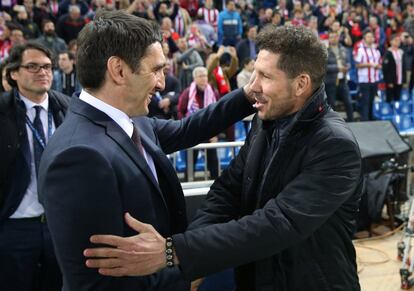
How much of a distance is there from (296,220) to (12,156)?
69.8 inches

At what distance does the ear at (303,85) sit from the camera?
6.04ft

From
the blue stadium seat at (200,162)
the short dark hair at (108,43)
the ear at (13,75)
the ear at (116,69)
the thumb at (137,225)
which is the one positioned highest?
the short dark hair at (108,43)

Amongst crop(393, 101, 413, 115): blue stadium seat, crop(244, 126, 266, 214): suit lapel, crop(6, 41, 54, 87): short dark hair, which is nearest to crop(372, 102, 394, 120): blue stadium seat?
crop(393, 101, 413, 115): blue stadium seat

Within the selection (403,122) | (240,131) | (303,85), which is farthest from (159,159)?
(403,122)

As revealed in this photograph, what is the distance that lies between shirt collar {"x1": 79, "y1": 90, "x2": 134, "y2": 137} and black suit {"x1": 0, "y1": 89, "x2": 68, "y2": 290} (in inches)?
52.5

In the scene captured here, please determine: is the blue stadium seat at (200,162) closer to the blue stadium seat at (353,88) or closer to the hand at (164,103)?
the hand at (164,103)

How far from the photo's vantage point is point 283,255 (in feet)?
A: 5.99

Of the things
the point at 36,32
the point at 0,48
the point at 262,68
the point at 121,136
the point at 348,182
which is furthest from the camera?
the point at 36,32

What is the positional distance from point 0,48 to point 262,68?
A: 24.0 ft

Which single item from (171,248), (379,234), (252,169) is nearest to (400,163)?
(379,234)

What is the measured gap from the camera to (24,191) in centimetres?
282

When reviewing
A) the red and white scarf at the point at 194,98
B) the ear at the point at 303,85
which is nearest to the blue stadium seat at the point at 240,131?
the red and white scarf at the point at 194,98

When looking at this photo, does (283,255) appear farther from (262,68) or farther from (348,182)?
(262,68)

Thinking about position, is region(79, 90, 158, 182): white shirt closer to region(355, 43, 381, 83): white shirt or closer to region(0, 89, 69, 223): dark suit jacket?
region(0, 89, 69, 223): dark suit jacket
